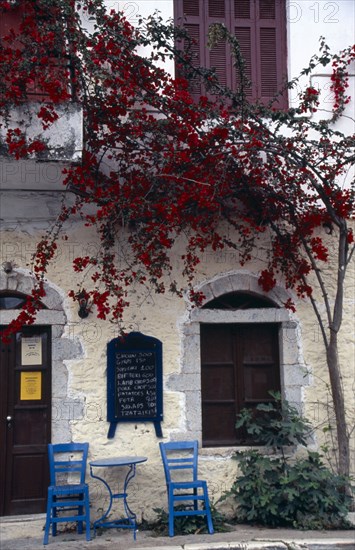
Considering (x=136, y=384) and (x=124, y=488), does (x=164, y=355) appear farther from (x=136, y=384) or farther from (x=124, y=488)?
(x=124, y=488)

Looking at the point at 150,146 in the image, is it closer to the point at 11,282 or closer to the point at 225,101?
the point at 225,101

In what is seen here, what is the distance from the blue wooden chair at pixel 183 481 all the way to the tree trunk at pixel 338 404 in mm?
1375

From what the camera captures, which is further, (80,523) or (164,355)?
(164,355)

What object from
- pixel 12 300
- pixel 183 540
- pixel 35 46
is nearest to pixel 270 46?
pixel 35 46

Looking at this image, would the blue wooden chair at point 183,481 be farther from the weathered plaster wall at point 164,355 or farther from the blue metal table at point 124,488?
the blue metal table at point 124,488

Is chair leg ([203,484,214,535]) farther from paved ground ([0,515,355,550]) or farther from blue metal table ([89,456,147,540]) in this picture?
blue metal table ([89,456,147,540])

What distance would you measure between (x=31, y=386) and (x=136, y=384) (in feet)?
3.33

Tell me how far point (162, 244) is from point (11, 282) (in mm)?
1629

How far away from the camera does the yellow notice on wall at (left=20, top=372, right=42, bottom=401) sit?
626 centimetres

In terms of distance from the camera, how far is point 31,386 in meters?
6.28

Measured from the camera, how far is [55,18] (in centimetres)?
577

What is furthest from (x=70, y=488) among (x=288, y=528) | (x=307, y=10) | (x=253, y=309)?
(x=307, y=10)

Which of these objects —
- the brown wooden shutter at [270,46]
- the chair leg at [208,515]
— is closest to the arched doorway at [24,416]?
the chair leg at [208,515]

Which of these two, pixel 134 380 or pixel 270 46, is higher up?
pixel 270 46
